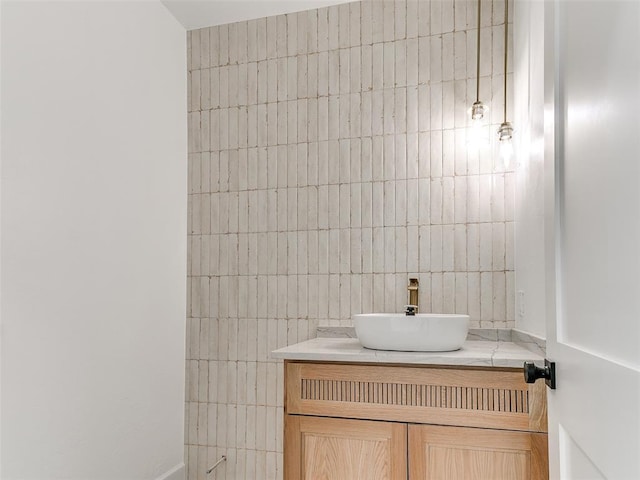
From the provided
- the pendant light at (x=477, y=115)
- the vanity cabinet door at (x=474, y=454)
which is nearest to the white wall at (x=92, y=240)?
the vanity cabinet door at (x=474, y=454)

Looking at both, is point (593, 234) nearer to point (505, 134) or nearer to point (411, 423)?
point (411, 423)

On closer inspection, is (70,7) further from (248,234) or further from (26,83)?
(248,234)

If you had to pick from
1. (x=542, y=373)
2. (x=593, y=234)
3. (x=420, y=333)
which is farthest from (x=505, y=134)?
(x=593, y=234)

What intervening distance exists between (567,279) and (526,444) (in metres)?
0.85

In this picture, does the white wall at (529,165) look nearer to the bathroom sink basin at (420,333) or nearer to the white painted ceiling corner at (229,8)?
the bathroom sink basin at (420,333)

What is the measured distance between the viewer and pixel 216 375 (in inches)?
102

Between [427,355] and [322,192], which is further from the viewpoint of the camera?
[322,192]

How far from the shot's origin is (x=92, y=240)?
2031 mm

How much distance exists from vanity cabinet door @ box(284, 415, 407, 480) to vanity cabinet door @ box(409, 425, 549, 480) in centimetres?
5

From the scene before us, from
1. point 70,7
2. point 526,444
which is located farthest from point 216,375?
point 70,7

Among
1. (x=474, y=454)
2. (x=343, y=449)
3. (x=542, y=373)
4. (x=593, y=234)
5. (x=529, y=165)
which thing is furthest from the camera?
(x=529, y=165)

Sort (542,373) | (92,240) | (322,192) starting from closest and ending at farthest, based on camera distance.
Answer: (542,373)
(92,240)
(322,192)

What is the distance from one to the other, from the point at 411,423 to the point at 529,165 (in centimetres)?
95

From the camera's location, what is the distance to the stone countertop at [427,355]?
167 centimetres
